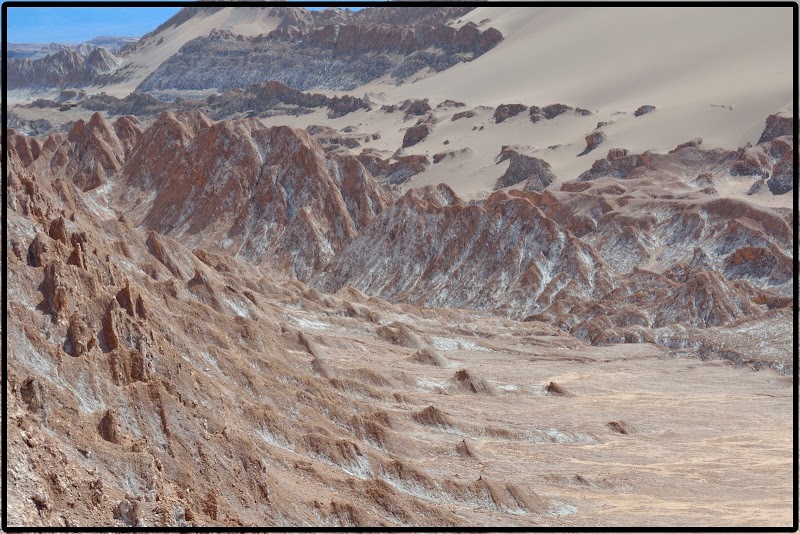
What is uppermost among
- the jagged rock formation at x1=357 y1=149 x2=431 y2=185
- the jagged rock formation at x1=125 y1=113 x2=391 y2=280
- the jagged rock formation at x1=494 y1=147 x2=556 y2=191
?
the jagged rock formation at x1=125 y1=113 x2=391 y2=280

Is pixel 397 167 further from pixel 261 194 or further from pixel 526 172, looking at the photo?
pixel 261 194

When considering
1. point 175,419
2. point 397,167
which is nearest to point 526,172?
point 397,167

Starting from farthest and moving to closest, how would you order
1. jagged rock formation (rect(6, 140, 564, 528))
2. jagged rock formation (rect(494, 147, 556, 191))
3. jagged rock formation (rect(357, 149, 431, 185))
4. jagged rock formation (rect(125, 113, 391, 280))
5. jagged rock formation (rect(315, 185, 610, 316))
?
1. jagged rock formation (rect(357, 149, 431, 185))
2. jagged rock formation (rect(494, 147, 556, 191))
3. jagged rock formation (rect(125, 113, 391, 280))
4. jagged rock formation (rect(315, 185, 610, 316))
5. jagged rock formation (rect(6, 140, 564, 528))

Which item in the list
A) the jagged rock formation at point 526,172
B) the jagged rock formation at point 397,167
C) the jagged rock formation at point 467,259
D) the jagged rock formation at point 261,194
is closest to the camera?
the jagged rock formation at point 467,259

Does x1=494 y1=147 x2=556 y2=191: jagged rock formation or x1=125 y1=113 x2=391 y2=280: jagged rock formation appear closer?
x1=125 y1=113 x2=391 y2=280: jagged rock formation

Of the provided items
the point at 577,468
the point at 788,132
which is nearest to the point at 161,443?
the point at 577,468

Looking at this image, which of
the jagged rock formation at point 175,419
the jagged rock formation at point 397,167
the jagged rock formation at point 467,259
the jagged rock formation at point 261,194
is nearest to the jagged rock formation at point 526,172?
the jagged rock formation at point 397,167

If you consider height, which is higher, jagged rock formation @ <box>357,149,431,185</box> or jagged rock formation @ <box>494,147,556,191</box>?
jagged rock formation @ <box>357,149,431,185</box>

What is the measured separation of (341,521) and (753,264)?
2917 inches

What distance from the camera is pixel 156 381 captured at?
1395 inches

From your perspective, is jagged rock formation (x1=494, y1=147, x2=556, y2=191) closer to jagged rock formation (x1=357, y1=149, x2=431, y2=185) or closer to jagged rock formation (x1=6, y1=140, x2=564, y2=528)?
jagged rock formation (x1=357, y1=149, x2=431, y2=185)

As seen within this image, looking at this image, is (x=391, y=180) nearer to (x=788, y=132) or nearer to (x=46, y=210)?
(x=788, y=132)

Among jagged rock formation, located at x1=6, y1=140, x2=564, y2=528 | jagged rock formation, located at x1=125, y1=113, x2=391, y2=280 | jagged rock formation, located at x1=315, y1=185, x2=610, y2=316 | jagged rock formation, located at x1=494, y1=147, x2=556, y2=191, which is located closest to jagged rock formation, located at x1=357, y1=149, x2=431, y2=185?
jagged rock formation, located at x1=494, y1=147, x2=556, y2=191

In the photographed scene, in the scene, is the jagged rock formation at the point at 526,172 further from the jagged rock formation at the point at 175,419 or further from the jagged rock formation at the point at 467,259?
the jagged rock formation at the point at 175,419
